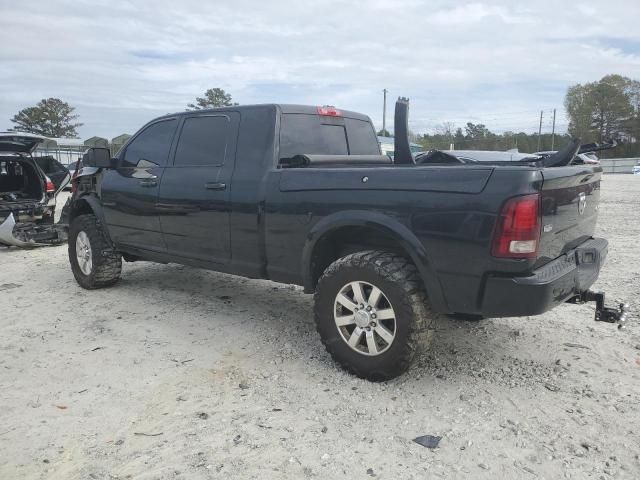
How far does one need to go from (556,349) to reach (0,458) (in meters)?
3.64

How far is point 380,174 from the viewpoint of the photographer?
329 cm

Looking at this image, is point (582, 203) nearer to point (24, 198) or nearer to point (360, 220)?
point (360, 220)

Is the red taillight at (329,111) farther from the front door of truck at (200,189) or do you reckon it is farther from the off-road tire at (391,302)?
the off-road tire at (391,302)

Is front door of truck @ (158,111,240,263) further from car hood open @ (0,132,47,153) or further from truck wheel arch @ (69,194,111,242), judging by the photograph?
car hood open @ (0,132,47,153)

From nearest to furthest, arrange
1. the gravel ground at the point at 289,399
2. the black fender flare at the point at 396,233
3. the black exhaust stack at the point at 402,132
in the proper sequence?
the gravel ground at the point at 289,399, the black fender flare at the point at 396,233, the black exhaust stack at the point at 402,132

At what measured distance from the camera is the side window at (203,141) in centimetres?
446

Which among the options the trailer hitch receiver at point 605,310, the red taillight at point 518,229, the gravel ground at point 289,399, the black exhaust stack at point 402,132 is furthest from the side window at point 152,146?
the trailer hitch receiver at point 605,310

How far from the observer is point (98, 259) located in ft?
18.6

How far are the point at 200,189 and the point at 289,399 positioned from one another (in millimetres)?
2072

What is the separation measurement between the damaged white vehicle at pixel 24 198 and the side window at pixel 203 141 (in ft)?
15.7

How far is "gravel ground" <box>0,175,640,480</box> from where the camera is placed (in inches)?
101

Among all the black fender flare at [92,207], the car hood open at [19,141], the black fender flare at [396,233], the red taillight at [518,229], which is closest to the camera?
the red taillight at [518,229]

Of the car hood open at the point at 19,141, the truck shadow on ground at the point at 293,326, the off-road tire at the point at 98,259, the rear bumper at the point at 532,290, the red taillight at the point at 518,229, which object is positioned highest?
the car hood open at the point at 19,141

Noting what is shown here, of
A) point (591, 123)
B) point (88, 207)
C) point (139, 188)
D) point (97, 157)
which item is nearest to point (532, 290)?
point (139, 188)
